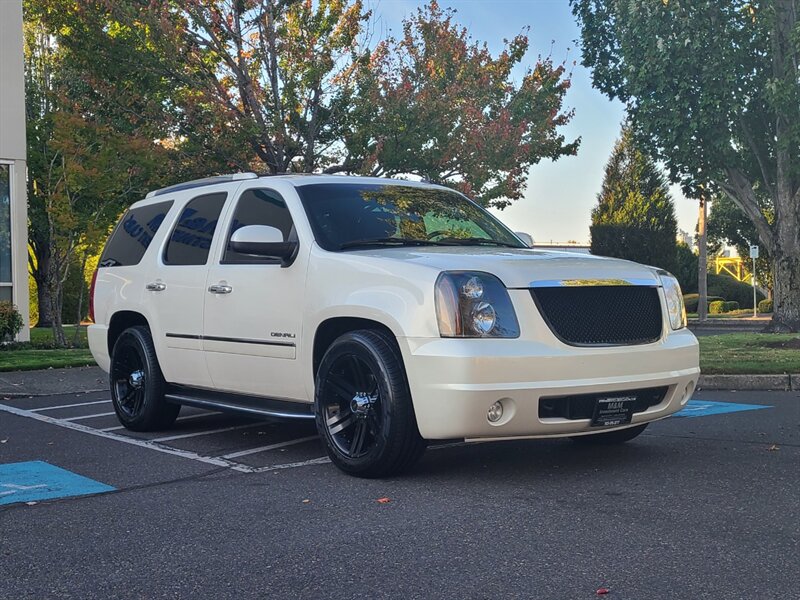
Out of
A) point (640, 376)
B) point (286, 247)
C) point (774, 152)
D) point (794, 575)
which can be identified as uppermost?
point (774, 152)

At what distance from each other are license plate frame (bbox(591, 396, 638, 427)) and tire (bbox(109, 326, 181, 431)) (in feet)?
11.5

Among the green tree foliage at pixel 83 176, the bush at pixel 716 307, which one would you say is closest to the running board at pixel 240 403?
the green tree foliage at pixel 83 176

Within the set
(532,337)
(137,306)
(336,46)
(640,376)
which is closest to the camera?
(532,337)

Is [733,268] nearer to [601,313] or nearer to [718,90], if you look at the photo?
[718,90]

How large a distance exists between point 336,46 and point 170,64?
11.5 ft

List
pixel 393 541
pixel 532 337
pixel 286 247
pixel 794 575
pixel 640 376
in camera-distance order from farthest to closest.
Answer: pixel 286 247 < pixel 640 376 < pixel 532 337 < pixel 393 541 < pixel 794 575

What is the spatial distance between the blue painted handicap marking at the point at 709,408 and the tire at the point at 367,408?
3741 millimetres

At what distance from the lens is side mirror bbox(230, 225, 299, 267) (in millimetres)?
6008

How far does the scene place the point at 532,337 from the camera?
521 centimetres

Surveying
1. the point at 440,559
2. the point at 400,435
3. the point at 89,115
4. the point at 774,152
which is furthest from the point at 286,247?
the point at 774,152

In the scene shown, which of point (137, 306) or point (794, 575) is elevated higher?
point (137, 306)

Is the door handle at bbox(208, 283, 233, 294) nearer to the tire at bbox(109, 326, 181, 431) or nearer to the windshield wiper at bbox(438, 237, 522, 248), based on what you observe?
the tire at bbox(109, 326, 181, 431)

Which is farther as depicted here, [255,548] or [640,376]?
[640,376]

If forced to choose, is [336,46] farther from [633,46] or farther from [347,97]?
[633,46]
